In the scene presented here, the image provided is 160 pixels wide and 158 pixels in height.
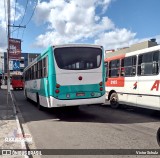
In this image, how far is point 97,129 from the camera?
9.10 m

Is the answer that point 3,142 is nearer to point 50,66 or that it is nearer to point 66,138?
point 66,138

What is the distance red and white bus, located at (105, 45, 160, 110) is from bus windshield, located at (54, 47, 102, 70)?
6.74 feet

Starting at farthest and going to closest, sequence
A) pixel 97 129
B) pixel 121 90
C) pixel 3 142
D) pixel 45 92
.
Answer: pixel 121 90, pixel 45 92, pixel 97 129, pixel 3 142

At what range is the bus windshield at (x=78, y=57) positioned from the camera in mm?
11172

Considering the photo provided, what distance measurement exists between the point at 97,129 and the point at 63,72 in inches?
120

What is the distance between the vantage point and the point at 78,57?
11.4 metres

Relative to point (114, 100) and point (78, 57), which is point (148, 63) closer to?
point (78, 57)

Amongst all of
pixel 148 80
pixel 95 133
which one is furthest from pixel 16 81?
pixel 95 133

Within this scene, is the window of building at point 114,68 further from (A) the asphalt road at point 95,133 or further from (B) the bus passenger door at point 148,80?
(A) the asphalt road at point 95,133

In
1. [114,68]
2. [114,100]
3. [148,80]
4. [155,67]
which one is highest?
[114,68]

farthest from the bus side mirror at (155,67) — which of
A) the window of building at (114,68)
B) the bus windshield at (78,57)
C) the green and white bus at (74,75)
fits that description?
the window of building at (114,68)

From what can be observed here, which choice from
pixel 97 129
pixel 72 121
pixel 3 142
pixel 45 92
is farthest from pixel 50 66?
pixel 3 142

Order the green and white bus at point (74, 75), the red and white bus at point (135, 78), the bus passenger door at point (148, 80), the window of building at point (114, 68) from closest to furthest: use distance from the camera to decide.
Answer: the green and white bus at point (74, 75), the bus passenger door at point (148, 80), the red and white bus at point (135, 78), the window of building at point (114, 68)

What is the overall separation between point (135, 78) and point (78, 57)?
10.1 ft
